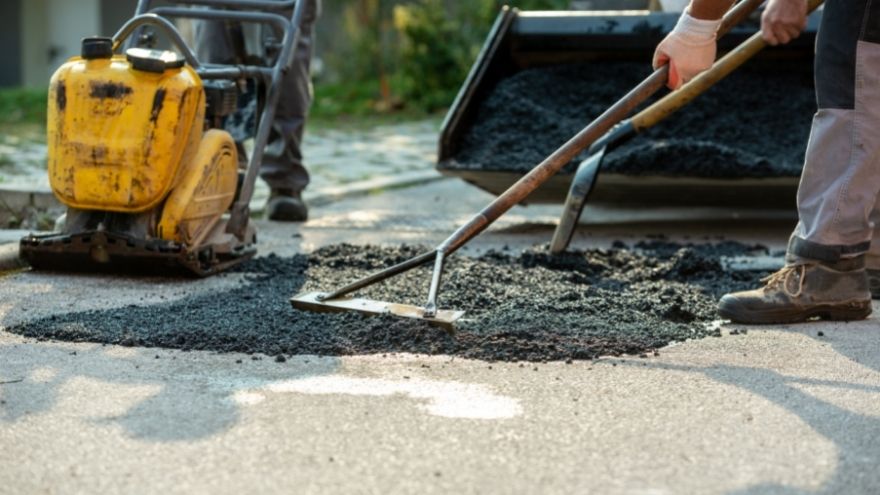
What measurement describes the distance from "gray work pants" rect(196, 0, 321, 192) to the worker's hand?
2.65 meters

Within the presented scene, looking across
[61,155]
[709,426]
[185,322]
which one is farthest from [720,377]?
[61,155]

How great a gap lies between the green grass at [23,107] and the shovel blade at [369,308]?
750cm

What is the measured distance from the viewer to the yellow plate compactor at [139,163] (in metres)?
4.33

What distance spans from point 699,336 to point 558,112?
2950 mm

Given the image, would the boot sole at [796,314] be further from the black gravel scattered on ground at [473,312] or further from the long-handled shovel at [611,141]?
the long-handled shovel at [611,141]

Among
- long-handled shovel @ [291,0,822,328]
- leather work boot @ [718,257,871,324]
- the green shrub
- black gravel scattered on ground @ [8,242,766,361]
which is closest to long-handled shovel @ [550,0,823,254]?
black gravel scattered on ground @ [8,242,766,361]

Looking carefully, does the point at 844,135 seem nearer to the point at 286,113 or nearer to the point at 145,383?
the point at 145,383

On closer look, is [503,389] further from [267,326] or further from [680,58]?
[680,58]

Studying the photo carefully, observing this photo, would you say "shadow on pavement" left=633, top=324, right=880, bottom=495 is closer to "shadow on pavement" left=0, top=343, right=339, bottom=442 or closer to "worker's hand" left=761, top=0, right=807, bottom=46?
"worker's hand" left=761, top=0, right=807, bottom=46

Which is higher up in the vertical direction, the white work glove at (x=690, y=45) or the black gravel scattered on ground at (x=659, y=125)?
the white work glove at (x=690, y=45)

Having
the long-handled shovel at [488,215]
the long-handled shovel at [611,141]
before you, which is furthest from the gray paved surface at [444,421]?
the long-handled shovel at [611,141]

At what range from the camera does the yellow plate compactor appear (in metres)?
4.33

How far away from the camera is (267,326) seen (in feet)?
12.3

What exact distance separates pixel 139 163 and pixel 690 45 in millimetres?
1705
